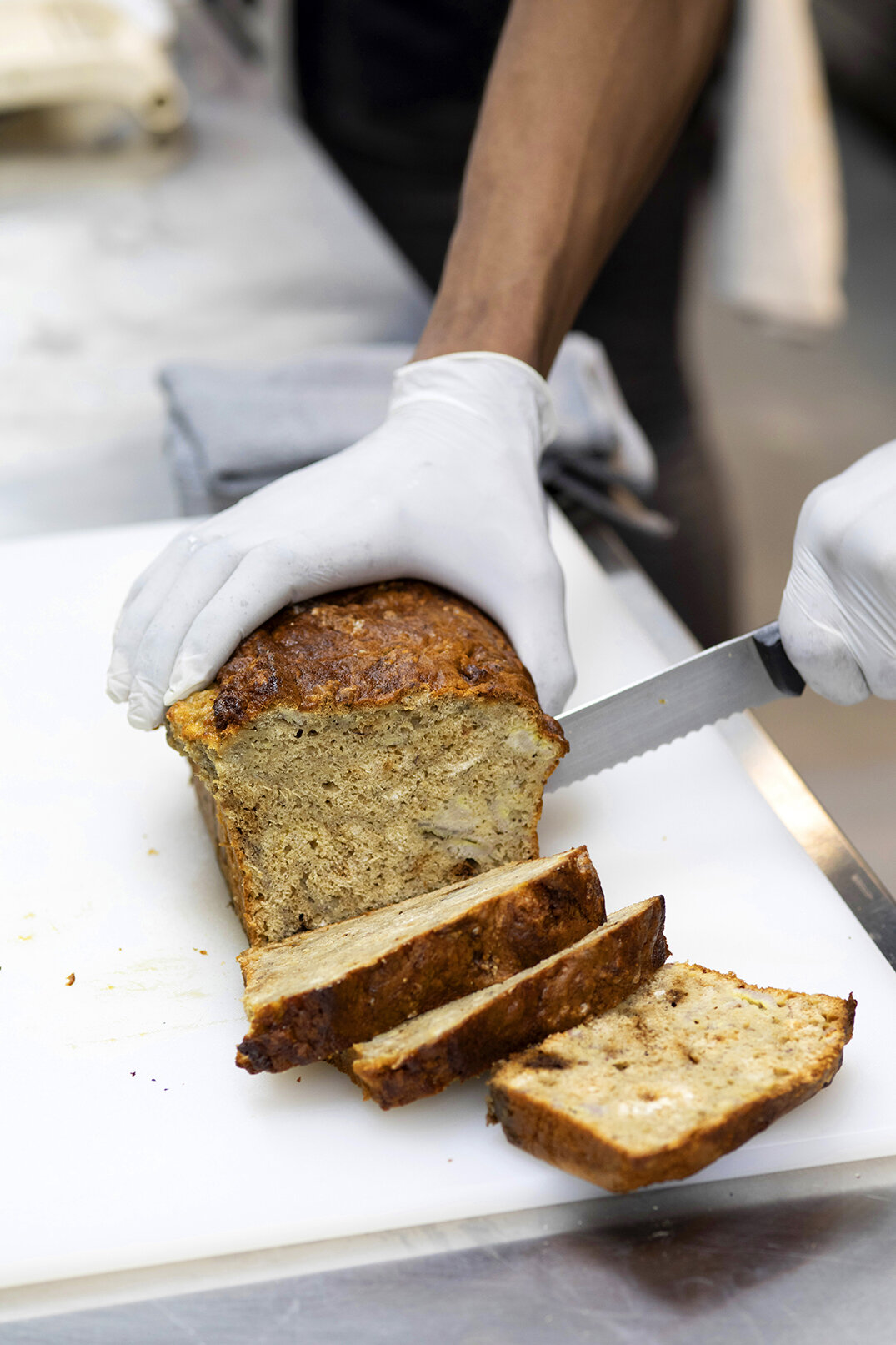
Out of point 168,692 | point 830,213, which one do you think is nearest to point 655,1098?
point 168,692

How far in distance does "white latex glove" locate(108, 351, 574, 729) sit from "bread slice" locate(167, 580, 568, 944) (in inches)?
3.2

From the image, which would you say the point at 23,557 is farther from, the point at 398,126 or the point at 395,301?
the point at 398,126

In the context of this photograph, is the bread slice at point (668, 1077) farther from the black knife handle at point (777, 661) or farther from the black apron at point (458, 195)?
the black apron at point (458, 195)

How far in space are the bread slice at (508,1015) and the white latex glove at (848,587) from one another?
621 millimetres

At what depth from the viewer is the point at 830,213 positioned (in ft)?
14.2

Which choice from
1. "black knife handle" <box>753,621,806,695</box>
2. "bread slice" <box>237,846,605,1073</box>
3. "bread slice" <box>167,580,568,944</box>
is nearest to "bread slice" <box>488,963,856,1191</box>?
"bread slice" <box>237,846,605,1073</box>

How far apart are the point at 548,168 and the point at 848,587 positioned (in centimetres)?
135

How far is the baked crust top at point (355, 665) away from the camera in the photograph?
2.01 meters

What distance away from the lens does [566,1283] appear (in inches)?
62.8

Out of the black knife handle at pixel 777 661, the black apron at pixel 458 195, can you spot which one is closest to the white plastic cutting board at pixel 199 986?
the black knife handle at pixel 777 661

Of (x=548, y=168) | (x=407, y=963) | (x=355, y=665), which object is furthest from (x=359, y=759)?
(x=548, y=168)

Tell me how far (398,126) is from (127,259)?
1343 millimetres

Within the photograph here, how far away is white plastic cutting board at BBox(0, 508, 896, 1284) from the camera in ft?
5.51

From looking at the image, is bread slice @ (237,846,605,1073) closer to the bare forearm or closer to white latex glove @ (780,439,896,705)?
white latex glove @ (780,439,896,705)
